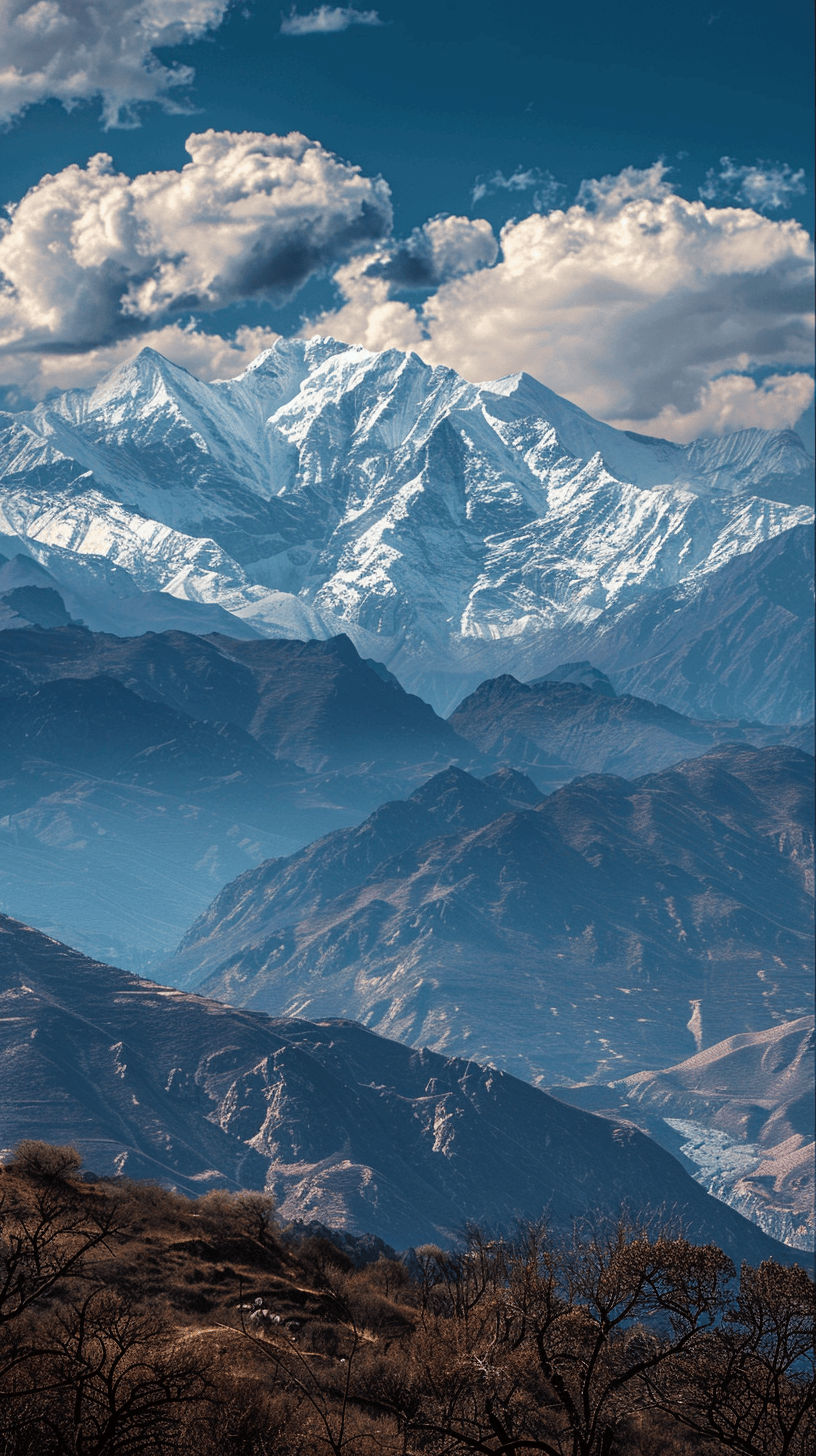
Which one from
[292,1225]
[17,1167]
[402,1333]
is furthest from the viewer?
[292,1225]

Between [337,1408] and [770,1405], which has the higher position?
[770,1405]

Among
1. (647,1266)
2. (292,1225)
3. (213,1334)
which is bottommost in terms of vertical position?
(292,1225)

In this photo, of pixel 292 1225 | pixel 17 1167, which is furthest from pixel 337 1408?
pixel 292 1225

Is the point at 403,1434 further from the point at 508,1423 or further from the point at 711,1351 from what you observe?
the point at 711,1351

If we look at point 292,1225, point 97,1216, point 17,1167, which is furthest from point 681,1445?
point 292,1225

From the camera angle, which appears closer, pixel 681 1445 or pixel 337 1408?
pixel 337 1408

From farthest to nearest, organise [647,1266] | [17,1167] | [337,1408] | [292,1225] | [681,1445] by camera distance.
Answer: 1. [292,1225]
2. [17,1167]
3. [681,1445]
4. [337,1408]
5. [647,1266]

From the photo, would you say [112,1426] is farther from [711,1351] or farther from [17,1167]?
[17,1167]
